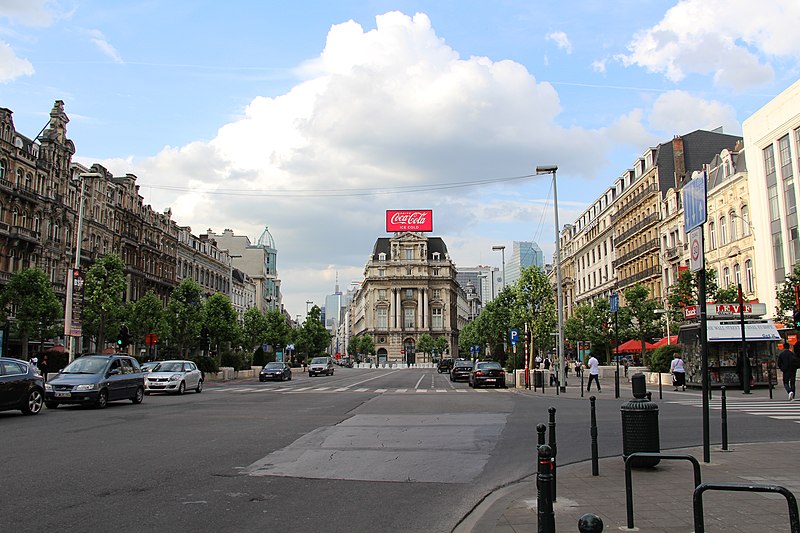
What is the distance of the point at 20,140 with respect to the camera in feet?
156

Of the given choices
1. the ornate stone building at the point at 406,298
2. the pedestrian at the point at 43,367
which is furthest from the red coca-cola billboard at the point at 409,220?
the pedestrian at the point at 43,367

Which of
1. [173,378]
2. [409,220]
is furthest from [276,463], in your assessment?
[409,220]

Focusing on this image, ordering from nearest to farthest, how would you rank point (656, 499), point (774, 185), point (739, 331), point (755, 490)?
point (755, 490)
point (656, 499)
point (739, 331)
point (774, 185)

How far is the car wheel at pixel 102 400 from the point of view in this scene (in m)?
20.6

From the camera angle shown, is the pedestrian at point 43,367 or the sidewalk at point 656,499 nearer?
the sidewalk at point 656,499

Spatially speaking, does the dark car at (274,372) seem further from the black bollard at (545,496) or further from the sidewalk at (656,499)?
the black bollard at (545,496)

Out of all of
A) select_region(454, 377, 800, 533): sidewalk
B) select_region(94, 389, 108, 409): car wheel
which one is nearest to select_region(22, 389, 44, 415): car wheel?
select_region(94, 389, 108, 409): car wheel

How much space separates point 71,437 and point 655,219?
56840 millimetres

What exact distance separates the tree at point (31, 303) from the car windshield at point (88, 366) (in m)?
21.6

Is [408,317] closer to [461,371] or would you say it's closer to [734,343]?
[461,371]

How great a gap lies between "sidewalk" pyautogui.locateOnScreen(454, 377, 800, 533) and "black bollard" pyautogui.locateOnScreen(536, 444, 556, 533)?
1538 mm

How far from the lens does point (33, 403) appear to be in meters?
18.0

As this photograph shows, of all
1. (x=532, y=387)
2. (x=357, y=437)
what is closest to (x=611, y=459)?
(x=357, y=437)

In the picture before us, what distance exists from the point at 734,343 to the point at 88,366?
1049 inches
